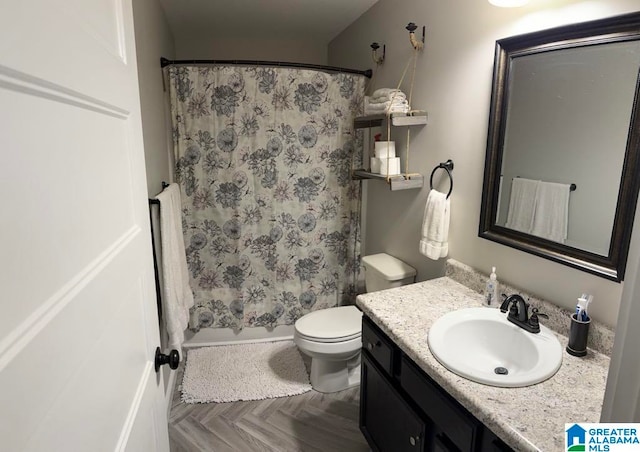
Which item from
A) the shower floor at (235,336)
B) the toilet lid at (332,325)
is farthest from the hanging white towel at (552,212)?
the shower floor at (235,336)

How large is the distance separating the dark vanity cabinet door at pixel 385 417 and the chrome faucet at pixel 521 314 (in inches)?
20.3

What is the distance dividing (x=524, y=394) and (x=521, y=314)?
1.34 feet

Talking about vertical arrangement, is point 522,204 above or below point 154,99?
below

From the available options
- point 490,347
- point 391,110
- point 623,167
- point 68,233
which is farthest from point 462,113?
point 68,233

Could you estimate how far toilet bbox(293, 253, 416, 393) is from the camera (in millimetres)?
2176

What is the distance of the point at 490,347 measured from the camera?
57.7 inches

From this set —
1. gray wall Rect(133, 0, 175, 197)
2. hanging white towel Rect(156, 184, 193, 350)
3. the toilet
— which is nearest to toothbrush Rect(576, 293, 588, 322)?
the toilet

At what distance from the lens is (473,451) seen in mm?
1095

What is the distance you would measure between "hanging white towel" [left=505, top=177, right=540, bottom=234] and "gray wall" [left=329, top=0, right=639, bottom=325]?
0.12m

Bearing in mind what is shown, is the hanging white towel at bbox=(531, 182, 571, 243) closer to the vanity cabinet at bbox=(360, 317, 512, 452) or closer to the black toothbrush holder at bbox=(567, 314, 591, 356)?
the black toothbrush holder at bbox=(567, 314, 591, 356)

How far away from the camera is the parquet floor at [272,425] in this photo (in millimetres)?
Answer: 1948

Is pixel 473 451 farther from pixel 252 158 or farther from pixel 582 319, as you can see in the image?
pixel 252 158

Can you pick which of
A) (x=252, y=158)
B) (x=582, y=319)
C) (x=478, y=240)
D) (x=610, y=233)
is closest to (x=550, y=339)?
(x=582, y=319)

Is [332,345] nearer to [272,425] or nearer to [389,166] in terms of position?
[272,425]
